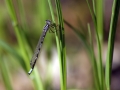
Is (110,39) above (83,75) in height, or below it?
above

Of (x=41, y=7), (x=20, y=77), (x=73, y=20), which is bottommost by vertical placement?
(x=20, y=77)

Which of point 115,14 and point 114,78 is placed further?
point 114,78

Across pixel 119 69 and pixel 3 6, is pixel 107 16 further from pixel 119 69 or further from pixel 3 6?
pixel 3 6

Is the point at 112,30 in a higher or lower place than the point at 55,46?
higher

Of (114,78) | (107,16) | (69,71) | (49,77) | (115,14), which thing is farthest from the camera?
(107,16)

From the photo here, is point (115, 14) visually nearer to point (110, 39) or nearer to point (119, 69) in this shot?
point (110, 39)

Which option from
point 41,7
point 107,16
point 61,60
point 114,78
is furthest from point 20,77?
point 61,60

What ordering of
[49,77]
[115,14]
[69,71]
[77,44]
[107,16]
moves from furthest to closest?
[107,16] < [77,44] < [69,71] < [49,77] < [115,14]

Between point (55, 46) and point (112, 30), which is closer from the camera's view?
point (112, 30)
